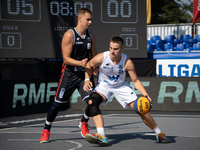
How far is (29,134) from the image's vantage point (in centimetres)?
748

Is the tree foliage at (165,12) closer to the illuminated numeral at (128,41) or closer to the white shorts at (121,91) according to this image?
the illuminated numeral at (128,41)

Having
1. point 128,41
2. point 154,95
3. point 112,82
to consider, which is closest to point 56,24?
point 128,41

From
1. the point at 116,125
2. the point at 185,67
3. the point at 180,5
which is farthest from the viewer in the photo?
the point at 180,5

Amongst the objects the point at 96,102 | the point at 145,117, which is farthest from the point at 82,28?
the point at 145,117

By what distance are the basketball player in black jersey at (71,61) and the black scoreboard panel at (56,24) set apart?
21.8 ft

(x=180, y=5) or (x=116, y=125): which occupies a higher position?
(x=180, y=5)

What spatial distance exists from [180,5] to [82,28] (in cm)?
3642

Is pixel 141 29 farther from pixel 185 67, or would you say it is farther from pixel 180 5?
pixel 180 5

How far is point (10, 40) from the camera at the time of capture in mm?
12773

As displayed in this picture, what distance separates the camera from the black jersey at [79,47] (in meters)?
6.46

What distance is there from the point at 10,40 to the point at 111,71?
7.55m

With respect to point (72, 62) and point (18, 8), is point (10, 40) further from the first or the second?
point (72, 62)

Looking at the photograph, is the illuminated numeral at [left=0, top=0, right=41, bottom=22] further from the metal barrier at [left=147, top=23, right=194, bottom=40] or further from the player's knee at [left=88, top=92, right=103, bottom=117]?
the metal barrier at [left=147, top=23, right=194, bottom=40]

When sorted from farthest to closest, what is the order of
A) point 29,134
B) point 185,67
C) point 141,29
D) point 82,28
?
point 185,67 → point 141,29 → point 29,134 → point 82,28
